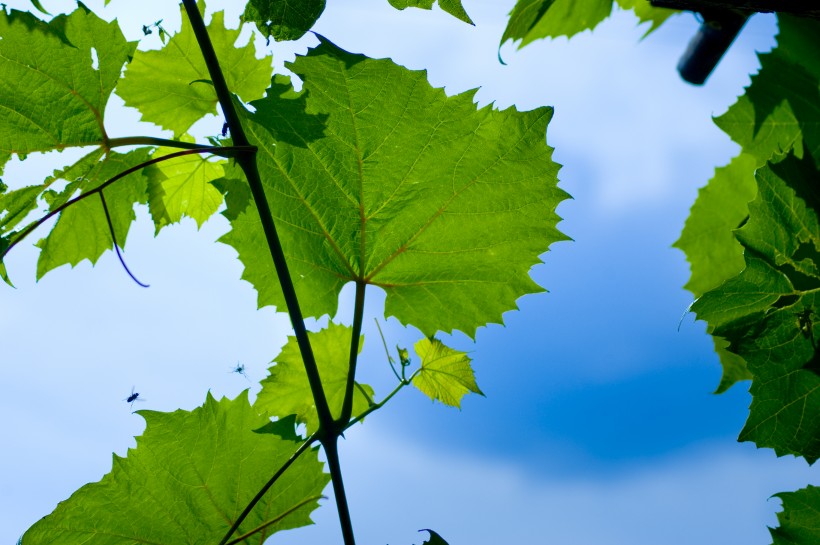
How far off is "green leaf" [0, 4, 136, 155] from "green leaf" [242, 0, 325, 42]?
29 centimetres

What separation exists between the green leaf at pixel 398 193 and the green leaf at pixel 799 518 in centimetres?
68

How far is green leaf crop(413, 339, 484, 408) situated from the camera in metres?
1.33

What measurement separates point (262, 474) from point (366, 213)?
492 mm

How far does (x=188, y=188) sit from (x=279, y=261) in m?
0.71

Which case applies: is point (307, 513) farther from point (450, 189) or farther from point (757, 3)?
point (757, 3)

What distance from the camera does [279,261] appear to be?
33.2 inches

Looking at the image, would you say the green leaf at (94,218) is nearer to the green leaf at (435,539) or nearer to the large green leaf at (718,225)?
the green leaf at (435,539)

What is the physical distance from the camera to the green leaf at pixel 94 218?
118 cm

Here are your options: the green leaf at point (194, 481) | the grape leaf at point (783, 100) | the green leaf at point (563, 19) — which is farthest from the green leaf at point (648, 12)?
the green leaf at point (194, 481)

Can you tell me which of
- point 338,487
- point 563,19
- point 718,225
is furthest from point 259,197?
point 718,225

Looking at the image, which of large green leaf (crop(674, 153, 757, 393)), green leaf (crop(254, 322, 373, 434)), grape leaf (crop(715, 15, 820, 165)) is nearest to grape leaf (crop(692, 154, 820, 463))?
grape leaf (crop(715, 15, 820, 165))

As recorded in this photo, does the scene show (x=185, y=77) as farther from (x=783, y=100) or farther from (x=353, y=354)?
(x=783, y=100)

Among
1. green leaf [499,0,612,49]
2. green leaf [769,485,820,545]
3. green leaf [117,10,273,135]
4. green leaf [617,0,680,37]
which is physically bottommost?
green leaf [769,485,820,545]

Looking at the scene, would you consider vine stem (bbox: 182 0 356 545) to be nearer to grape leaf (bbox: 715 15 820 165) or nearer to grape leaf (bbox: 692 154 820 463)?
grape leaf (bbox: 692 154 820 463)
